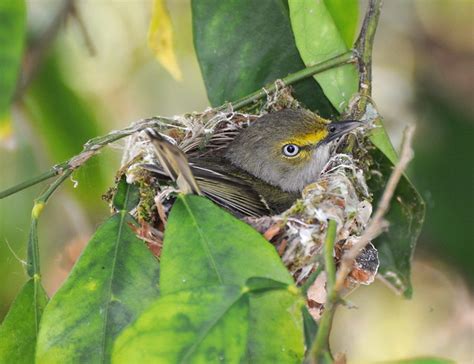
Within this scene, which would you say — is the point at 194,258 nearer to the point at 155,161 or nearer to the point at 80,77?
the point at 155,161

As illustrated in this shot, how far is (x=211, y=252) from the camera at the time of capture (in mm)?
2326

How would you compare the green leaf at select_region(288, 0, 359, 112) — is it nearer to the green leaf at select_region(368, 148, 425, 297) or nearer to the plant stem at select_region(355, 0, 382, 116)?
the plant stem at select_region(355, 0, 382, 116)

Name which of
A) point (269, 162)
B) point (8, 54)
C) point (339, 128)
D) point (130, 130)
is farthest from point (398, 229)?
point (8, 54)

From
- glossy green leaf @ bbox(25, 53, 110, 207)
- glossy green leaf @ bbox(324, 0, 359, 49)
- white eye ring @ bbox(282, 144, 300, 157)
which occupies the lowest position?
white eye ring @ bbox(282, 144, 300, 157)

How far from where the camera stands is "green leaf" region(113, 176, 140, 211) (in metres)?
2.73

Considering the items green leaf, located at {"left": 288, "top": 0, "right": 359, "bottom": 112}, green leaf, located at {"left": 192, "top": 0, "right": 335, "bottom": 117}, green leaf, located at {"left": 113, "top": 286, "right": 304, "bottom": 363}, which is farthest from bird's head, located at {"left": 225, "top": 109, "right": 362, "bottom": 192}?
green leaf, located at {"left": 113, "top": 286, "right": 304, "bottom": 363}

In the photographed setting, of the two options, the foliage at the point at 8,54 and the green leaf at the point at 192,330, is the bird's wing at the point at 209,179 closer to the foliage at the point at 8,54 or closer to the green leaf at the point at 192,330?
the green leaf at the point at 192,330

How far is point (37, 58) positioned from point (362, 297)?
7.82 ft

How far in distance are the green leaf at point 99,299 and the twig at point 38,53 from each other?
230 cm

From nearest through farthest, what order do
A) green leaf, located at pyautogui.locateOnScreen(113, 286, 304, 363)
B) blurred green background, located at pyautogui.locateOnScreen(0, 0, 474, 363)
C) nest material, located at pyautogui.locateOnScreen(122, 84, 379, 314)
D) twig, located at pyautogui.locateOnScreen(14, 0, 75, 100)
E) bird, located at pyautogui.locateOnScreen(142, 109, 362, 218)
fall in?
green leaf, located at pyautogui.locateOnScreen(113, 286, 304, 363)
nest material, located at pyautogui.locateOnScreen(122, 84, 379, 314)
bird, located at pyautogui.locateOnScreen(142, 109, 362, 218)
twig, located at pyautogui.locateOnScreen(14, 0, 75, 100)
blurred green background, located at pyautogui.locateOnScreen(0, 0, 474, 363)

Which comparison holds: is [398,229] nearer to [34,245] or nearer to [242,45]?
[242,45]

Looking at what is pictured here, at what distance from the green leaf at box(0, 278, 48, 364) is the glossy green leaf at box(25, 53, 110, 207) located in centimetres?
205

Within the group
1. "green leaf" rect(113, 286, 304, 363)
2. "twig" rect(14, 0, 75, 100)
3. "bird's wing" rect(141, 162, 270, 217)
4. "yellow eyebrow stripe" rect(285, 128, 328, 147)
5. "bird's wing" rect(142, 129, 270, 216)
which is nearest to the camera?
"green leaf" rect(113, 286, 304, 363)

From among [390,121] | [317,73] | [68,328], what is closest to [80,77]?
[390,121]
